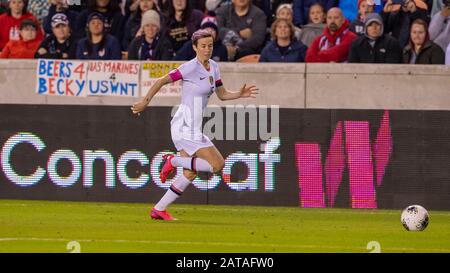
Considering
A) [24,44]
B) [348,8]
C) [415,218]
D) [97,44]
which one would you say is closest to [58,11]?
[24,44]

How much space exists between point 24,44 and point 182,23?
2670 mm

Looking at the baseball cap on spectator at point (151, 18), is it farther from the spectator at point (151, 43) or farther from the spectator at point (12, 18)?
the spectator at point (12, 18)

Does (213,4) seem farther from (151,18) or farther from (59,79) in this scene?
(59,79)

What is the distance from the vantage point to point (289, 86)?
19.8 m

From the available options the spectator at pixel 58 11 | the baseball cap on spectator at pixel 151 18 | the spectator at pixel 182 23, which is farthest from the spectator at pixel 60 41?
the spectator at pixel 182 23

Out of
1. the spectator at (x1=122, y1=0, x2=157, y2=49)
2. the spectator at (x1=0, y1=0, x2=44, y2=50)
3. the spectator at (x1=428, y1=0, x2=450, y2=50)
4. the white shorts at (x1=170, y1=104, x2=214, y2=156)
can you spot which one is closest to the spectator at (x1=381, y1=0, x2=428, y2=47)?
the spectator at (x1=428, y1=0, x2=450, y2=50)

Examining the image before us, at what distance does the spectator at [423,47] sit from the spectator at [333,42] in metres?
1.06

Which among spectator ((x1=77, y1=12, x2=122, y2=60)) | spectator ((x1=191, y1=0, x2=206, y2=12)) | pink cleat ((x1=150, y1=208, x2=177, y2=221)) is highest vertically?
spectator ((x1=191, y1=0, x2=206, y2=12))

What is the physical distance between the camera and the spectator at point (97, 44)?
833 inches

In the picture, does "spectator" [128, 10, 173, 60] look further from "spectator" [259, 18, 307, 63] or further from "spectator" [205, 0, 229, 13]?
"spectator" [259, 18, 307, 63]

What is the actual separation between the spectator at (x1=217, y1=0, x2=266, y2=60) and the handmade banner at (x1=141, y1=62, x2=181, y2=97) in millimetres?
1327

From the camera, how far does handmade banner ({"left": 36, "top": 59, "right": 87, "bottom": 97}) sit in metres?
20.6
